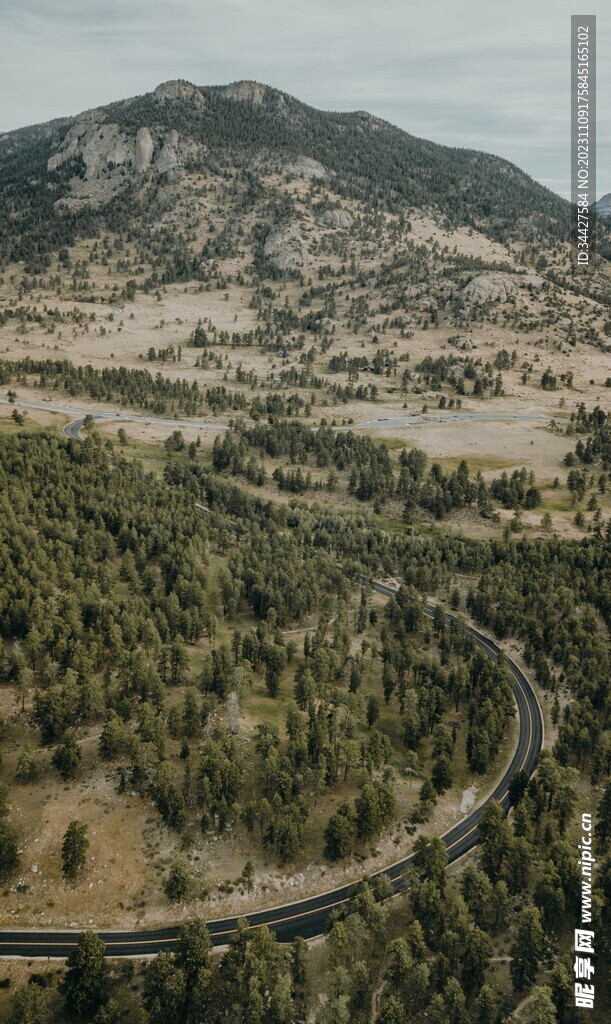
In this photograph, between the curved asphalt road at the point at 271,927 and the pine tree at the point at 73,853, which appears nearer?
the curved asphalt road at the point at 271,927

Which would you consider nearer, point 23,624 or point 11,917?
point 11,917

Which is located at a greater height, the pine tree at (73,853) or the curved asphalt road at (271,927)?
the pine tree at (73,853)

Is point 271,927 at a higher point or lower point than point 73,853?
lower

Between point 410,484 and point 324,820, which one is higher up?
point 410,484

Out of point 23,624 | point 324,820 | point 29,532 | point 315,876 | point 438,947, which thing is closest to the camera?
point 438,947

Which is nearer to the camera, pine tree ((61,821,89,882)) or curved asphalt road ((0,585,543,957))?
curved asphalt road ((0,585,543,957))

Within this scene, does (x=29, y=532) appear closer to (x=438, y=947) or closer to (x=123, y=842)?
(x=123, y=842)

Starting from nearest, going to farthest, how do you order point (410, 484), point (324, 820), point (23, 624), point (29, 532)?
point (324, 820) < point (23, 624) < point (29, 532) < point (410, 484)

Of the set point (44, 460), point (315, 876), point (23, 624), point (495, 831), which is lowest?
point (315, 876)

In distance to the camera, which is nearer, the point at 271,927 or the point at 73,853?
the point at 271,927

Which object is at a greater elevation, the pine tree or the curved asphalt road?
the pine tree

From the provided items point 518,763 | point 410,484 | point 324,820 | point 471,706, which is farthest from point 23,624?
point 410,484
